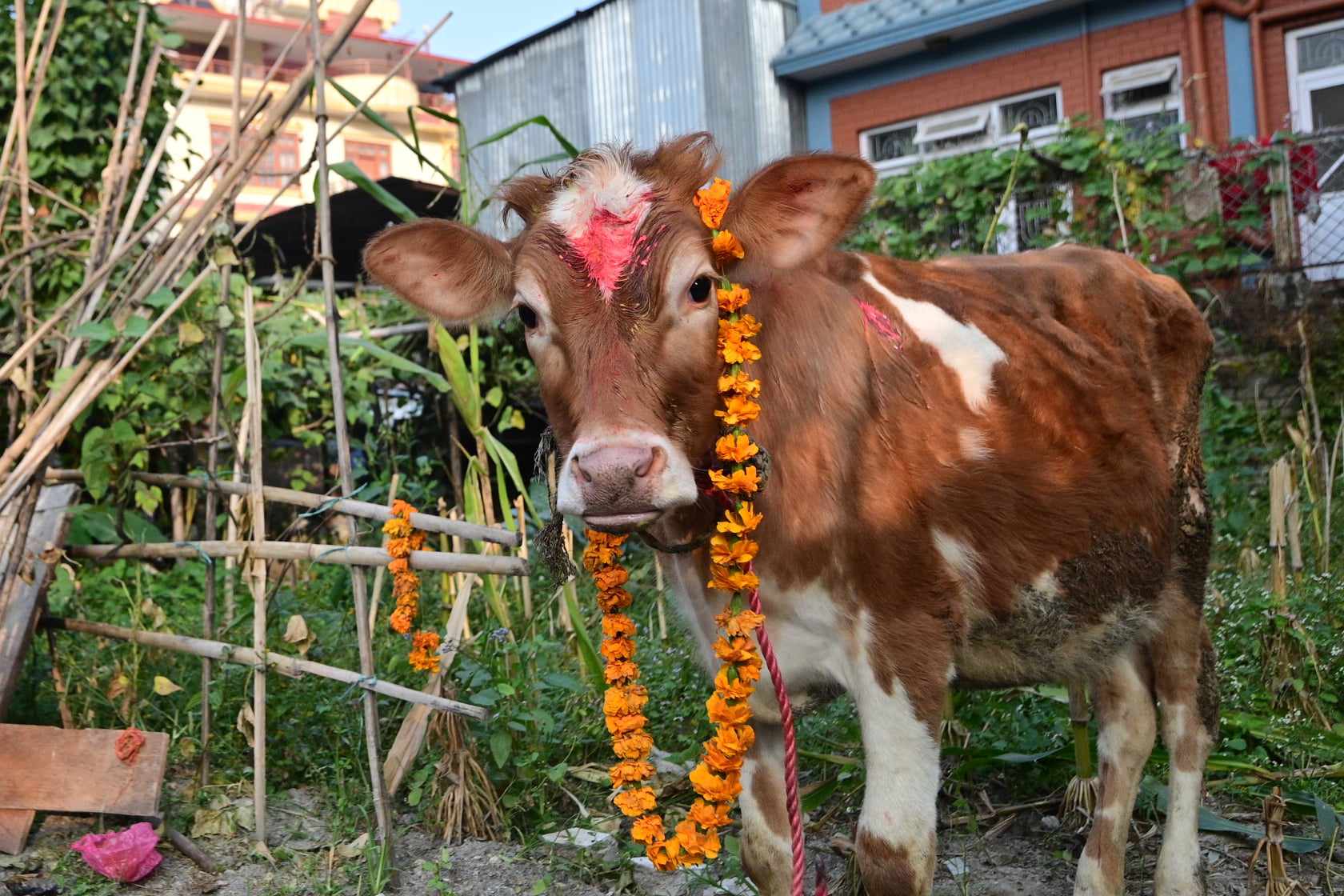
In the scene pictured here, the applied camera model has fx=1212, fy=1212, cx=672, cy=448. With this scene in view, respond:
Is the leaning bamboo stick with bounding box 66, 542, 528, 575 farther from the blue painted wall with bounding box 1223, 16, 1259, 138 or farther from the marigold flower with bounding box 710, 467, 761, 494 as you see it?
the blue painted wall with bounding box 1223, 16, 1259, 138

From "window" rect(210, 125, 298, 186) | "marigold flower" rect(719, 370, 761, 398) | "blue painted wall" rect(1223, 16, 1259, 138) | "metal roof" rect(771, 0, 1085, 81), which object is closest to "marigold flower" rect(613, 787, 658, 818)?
"marigold flower" rect(719, 370, 761, 398)

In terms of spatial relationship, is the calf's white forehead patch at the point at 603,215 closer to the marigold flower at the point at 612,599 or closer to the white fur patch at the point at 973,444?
the marigold flower at the point at 612,599

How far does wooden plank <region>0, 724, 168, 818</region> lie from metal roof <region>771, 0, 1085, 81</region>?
11.2 metres

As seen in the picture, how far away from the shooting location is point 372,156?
35062 mm

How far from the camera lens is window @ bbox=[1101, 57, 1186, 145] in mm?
11633

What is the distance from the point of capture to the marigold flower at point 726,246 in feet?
8.36

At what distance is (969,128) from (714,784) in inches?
456

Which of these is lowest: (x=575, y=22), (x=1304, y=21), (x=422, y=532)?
(x=422, y=532)

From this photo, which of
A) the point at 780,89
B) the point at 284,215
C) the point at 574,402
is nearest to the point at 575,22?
the point at 780,89

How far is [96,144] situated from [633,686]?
5.69 meters

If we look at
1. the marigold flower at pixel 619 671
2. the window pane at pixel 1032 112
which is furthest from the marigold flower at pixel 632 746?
the window pane at pixel 1032 112

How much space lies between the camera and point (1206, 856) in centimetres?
362

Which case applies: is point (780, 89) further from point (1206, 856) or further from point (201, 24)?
point (201, 24)

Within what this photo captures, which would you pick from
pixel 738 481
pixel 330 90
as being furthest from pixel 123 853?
pixel 330 90
